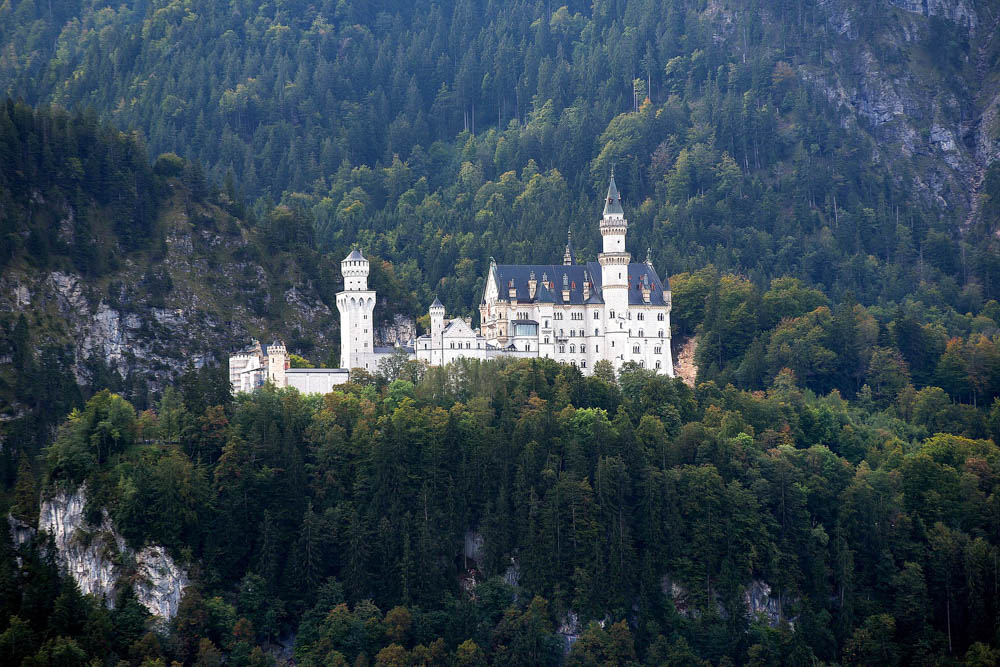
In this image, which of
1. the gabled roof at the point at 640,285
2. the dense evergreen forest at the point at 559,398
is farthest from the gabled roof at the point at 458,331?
the gabled roof at the point at 640,285

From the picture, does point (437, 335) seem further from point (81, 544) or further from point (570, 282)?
point (81, 544)

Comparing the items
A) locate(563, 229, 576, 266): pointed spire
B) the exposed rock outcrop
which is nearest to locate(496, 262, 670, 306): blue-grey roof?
locate(563, 229, 576, 266): pointed spire

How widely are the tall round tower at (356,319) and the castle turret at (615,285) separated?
16.4 m

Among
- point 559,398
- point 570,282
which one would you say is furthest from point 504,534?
point 570,282

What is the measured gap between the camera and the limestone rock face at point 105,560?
86875 mm

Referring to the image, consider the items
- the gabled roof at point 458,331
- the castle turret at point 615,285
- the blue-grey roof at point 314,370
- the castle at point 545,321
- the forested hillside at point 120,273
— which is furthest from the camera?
the castle turret at point 615,285

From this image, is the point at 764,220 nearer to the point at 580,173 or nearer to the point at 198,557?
the point at 580,173

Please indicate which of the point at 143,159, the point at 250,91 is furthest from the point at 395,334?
the point at 250,91

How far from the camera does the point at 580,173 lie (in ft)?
554

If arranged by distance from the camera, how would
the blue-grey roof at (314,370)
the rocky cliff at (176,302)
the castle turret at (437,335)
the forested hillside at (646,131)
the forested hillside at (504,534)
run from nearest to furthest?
the forested hillside at (504,534)
the blue-grey roof at (314,370)
the castle turret at (437,335)
the rocky cliff at (176,302)
the forested hillside at (646,131)

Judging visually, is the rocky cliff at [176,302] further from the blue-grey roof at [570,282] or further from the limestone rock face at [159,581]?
the limestone rock face at [159,581]

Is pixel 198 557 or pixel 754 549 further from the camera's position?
pixel 754 549

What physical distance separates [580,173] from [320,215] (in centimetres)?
2905

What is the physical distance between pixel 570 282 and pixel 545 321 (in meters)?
4.33
